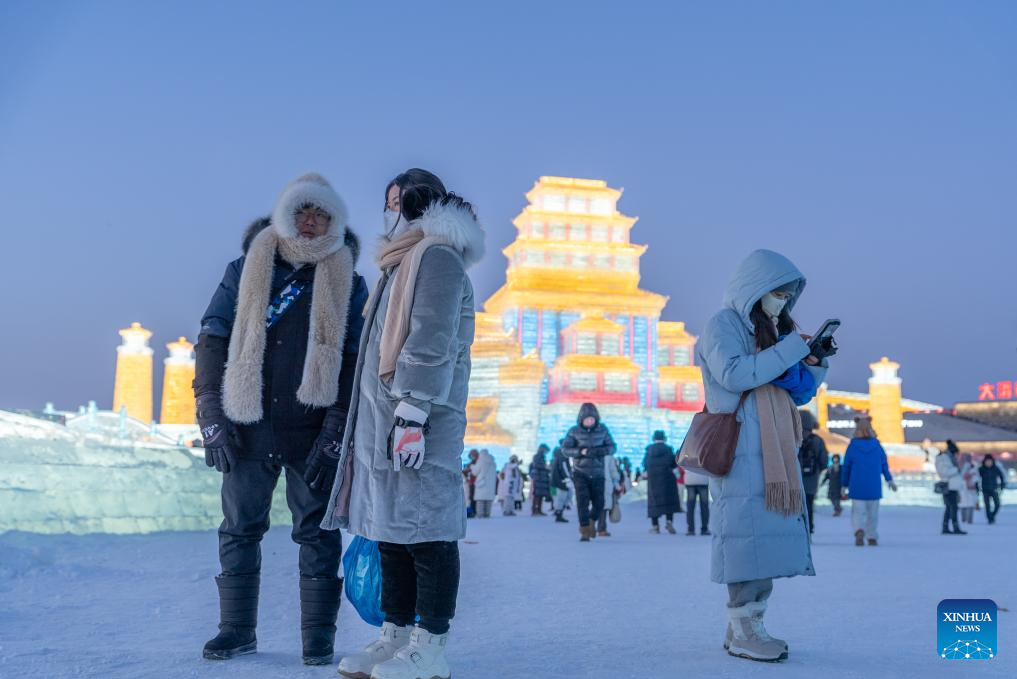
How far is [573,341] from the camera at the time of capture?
38.0 meters

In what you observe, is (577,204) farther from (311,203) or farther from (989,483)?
(311,203)

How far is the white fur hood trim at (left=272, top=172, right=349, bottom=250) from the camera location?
3830mm

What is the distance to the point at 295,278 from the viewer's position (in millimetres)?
3902

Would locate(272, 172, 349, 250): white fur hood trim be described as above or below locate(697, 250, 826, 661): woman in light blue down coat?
above

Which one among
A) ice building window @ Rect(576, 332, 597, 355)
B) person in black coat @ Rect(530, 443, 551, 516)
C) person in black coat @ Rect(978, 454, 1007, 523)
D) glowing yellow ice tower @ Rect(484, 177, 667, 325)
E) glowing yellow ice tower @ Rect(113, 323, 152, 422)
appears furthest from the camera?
glowing yellow ice tower @ Rect(113, 323, 152, 422)

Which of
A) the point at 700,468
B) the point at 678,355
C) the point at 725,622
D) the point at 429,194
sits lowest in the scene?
the point at 725,622

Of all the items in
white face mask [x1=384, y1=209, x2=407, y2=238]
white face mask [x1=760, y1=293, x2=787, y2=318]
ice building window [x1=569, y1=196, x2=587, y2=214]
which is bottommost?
white face mask [x1=760, y1=293, x2=787, y2=318]

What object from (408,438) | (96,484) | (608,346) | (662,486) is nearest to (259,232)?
(408,438)

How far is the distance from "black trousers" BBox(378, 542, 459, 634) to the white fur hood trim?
1361 millimetres

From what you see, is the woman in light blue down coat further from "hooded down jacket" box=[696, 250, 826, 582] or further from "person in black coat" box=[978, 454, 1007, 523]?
"person in black coat" box=[978, 454, 1007, 523]

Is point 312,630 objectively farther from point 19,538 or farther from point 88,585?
point 19,538

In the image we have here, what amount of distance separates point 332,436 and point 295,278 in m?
0.70

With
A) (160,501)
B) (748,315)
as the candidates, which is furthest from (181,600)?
(160,501)

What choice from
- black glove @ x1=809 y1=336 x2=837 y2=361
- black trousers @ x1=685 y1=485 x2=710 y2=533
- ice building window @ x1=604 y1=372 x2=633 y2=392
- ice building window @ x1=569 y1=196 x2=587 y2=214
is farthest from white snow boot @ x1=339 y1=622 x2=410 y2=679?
ice building window @ x1=569 y1=196 x2=587 y2=214
